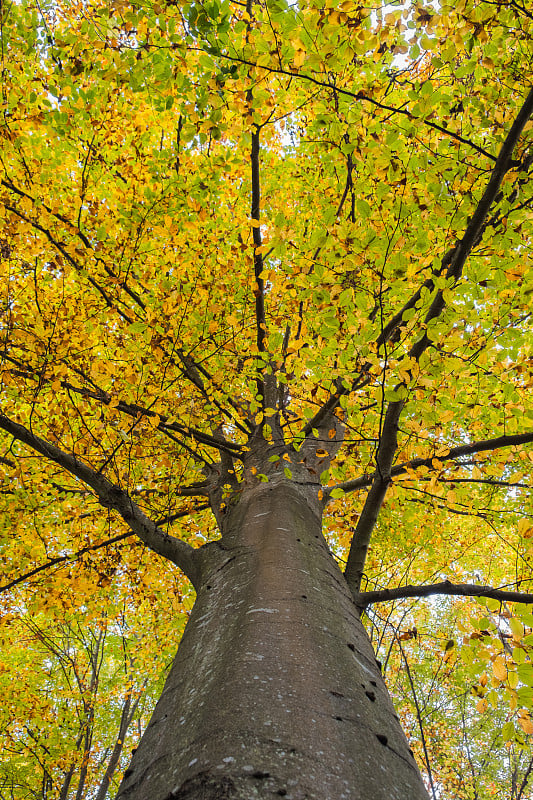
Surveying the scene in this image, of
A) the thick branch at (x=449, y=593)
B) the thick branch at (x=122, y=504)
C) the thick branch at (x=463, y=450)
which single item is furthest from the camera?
the thick branch at (x=122, y=504)

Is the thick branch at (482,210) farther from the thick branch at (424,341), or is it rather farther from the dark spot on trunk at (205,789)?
the dark spot on trunk at (205,789)

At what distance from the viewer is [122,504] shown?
3221 millimetres

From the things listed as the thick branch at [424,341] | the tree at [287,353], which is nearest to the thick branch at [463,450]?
the tree at [287,353]

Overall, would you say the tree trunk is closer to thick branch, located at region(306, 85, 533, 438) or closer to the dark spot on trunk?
the dark spot on trunk

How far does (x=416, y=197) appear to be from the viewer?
10.8 ft

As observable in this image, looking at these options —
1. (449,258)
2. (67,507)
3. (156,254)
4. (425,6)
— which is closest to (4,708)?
(67,507)

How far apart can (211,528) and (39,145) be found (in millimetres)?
6592

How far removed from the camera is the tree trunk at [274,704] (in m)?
1.12

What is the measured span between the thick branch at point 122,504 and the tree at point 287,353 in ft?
0.07

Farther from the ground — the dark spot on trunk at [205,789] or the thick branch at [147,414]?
the thick branch at [147,414]

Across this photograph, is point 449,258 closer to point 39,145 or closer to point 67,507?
point 39,145

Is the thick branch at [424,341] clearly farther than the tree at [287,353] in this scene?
Yes

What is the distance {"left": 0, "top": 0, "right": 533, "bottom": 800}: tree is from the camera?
1.53 meters

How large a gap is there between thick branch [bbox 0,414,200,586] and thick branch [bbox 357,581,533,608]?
4.11 ft
